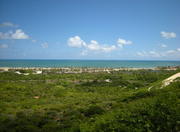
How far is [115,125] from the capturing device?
9.38m

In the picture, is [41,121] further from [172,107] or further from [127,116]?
[172,107]

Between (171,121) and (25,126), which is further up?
(171,121)

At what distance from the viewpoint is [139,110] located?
1027 centimetres

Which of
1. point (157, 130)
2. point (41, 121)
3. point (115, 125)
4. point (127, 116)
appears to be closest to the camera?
point (157, 130)

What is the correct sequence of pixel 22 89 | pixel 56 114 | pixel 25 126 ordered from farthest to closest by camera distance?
pixel 22 89
pixel 56 114
pixel 25 126

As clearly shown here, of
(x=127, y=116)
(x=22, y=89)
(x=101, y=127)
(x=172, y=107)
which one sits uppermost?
(x=172, y=107)

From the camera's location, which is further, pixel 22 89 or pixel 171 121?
pixel 22 89

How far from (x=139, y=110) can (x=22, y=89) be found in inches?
1345

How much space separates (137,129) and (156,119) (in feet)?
4.24

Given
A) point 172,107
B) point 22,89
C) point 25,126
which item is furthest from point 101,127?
point 22,89

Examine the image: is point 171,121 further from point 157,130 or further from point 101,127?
point 101,127

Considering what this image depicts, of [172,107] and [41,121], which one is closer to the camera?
[172,107]

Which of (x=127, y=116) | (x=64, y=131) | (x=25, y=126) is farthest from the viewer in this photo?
(x=25, y=126)

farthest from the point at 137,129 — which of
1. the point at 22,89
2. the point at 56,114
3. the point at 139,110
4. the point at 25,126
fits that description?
the point at 22,89
